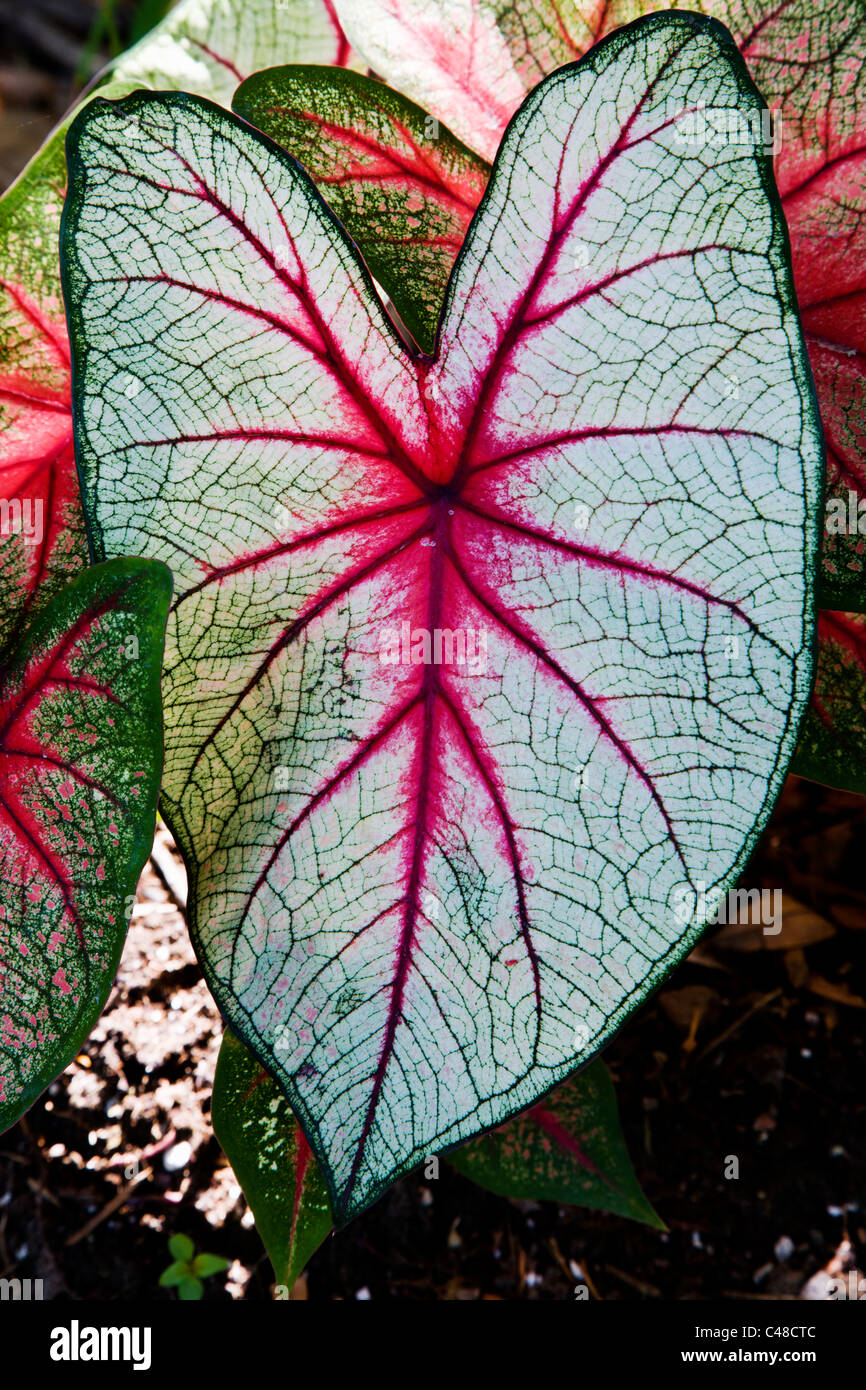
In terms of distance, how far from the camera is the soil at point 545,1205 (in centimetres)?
141

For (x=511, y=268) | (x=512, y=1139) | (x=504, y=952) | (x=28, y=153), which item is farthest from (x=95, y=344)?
(x=28, y=153)

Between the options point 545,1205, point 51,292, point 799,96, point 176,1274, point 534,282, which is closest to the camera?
point 534,282

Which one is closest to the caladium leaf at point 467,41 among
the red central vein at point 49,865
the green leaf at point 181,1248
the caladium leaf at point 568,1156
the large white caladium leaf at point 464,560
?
the large white caladium leaf at point 464,560

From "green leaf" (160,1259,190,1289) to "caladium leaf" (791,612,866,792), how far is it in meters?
1.06

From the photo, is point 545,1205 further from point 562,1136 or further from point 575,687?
point 575,687

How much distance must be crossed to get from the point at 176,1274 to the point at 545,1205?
0.54 metres

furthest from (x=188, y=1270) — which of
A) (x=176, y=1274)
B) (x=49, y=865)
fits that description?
(x=49, y=865)

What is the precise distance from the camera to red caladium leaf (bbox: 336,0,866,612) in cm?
84

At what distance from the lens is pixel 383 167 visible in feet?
3.05

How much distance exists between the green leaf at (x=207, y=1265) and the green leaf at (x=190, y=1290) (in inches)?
0.4

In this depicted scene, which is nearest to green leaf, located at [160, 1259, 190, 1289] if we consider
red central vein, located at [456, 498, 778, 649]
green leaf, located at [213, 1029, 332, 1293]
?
green leaf, located at [213, 1029, 332, 1293]

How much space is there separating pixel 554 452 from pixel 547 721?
21 cm

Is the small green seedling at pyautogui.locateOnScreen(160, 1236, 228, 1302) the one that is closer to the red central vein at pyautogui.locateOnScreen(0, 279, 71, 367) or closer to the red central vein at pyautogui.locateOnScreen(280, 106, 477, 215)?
the red central vein at pyautogui.locateOnScreen(0, 279, 71, 367)
